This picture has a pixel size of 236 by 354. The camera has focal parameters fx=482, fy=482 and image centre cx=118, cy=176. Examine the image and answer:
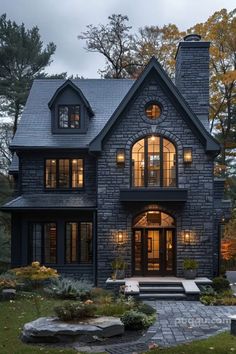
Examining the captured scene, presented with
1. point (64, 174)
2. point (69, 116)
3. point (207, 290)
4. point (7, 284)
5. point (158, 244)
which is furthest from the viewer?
point (69, 116)

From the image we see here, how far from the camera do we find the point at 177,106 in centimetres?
2022

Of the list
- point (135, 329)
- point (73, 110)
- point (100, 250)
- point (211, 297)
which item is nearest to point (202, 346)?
point (135, 329)

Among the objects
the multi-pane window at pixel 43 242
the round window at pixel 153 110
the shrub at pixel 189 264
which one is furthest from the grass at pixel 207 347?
the round window at pixel 153 110

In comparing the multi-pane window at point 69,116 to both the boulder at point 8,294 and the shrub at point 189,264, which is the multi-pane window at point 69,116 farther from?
the boulder at point 8,294

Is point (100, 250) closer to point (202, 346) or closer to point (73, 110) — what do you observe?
point (73, 110)

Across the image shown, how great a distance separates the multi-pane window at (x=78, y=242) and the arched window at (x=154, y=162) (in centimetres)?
306

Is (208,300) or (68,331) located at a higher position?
(68,331)

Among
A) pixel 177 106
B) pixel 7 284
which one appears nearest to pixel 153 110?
pixel 177 106

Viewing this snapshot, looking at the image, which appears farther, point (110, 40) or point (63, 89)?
point (110, 40)

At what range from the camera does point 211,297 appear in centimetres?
1686

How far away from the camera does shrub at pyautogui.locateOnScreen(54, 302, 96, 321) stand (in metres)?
11.0

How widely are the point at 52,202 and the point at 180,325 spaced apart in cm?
982

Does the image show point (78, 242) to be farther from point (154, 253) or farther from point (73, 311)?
point (73, 311)

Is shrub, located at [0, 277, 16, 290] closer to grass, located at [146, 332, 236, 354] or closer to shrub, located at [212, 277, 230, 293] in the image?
shrub, located at [212, 277, 230, 293]
